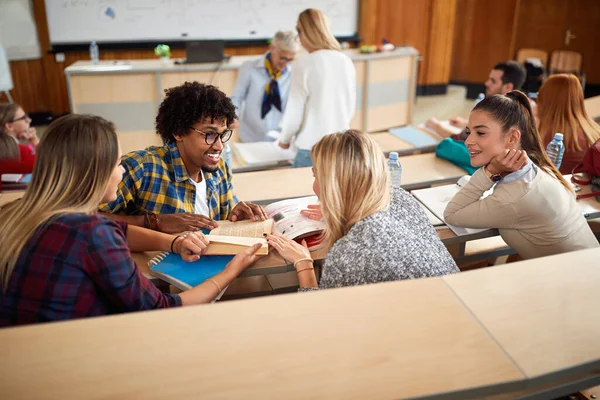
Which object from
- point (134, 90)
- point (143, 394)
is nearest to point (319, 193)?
point (143, 394)

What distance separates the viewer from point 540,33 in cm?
783

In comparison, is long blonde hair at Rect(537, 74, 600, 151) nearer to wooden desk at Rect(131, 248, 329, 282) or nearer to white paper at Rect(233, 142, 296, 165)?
white paper at Rect(233, 142, 296, 165)

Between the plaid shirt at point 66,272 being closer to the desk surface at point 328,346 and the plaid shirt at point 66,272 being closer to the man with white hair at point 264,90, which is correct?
the desk surface at point 328,346

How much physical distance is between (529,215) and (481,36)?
21.7ft

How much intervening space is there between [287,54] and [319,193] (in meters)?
2.51

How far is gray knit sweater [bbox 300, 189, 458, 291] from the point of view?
1.63 metres

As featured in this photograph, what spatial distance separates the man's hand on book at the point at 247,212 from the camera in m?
2.23

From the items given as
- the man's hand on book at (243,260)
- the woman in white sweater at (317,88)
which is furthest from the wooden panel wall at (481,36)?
the man's hand on book at (243,260)

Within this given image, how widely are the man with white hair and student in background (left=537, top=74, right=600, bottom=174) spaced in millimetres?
1888

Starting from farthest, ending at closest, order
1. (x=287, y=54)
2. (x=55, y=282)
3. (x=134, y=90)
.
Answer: (x=134, y=90)
(x=287, y=54)
(x=55, y=282)

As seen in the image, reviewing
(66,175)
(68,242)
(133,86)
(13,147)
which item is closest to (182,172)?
(66,175)

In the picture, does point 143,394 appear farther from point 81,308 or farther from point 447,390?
point 447,390

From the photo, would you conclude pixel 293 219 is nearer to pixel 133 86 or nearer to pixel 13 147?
pixel 13 147

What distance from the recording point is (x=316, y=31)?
3191mm
